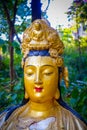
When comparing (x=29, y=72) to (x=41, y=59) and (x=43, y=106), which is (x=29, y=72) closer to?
(x=41, y=59)

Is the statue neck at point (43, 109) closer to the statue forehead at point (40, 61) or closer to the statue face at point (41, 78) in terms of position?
the statue face at point (41, 78)

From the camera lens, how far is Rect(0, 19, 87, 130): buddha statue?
2115mm

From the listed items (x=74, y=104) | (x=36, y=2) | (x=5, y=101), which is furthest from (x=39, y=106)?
(x=5, y=101)

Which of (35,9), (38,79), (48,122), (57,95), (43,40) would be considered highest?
(35,9)

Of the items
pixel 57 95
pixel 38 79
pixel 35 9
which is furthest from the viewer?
pixel 35 9

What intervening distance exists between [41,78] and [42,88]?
57mm

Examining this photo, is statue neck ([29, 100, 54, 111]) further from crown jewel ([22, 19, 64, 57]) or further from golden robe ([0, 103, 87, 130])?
crown jewel ([22, 19, 64, 57])

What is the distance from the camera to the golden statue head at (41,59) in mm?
2115

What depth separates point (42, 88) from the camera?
2119 mm

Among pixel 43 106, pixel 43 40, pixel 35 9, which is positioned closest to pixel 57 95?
pixel 43 106

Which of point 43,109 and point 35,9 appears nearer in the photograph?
point 43,109

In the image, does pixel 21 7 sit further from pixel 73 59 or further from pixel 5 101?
pixel 73 59

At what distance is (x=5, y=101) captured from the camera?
138 inches

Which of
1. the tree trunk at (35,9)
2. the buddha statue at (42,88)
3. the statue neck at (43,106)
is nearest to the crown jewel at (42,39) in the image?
the buddha statue at (42,88)
